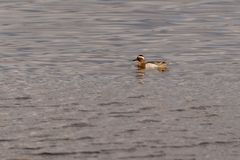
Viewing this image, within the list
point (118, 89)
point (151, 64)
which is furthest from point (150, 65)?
point (118, 89)

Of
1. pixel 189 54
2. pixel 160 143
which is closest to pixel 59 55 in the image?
pixel 189 54

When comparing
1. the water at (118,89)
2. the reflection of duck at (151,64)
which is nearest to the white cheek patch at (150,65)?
the reflection of duck at (151,64)

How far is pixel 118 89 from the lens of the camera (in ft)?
79.8

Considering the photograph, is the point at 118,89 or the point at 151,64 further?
the point at 151,64

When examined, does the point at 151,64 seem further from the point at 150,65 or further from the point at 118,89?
the point at 118,89

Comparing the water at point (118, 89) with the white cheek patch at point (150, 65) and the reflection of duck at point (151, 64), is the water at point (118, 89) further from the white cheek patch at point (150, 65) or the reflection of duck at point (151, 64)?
the white cheek patch at point (150, 65)

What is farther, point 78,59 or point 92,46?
point 92,46

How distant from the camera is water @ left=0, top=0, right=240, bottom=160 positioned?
18.5 meters

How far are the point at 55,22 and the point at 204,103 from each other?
21.0 m

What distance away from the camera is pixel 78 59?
99.5 feet

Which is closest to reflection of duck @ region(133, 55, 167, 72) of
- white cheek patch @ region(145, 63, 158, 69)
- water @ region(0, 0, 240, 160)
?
white cheek patch @ region(145, 63, 158, 69)

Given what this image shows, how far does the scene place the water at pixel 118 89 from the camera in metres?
18.5

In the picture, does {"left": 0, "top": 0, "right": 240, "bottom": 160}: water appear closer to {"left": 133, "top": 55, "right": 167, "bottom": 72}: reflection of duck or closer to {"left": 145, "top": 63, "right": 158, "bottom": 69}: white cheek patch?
{"left": 133, "top": 55, "right": 167, "bottom": 72}: reflection of duck

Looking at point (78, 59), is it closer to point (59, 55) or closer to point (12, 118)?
point (59, 55)
